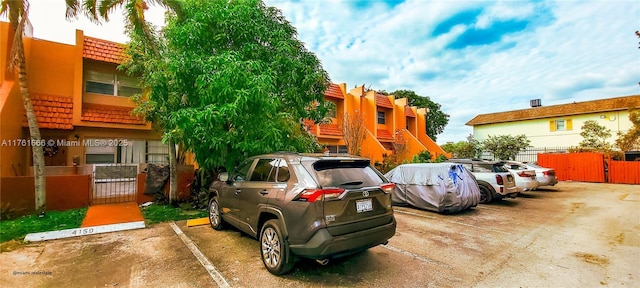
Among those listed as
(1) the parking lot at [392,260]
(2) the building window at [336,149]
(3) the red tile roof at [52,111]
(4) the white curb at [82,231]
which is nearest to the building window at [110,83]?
(3) the red tile roof at [52,111]

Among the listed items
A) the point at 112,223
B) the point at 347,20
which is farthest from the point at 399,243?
the point at 347,20

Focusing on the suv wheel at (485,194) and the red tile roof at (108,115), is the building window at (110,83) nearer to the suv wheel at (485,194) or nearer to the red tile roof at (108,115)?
the red tile roof at (108,115)

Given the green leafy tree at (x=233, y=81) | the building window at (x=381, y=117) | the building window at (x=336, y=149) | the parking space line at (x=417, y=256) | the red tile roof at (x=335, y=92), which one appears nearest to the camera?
the parking space line at (x=417, y=256)

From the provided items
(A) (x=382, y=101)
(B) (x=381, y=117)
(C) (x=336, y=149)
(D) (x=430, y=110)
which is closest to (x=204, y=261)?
(C) (x=336, y=149)

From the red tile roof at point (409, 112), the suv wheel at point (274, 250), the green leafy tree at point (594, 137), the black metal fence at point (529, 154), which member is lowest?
the suv wheel at point (274, 250)

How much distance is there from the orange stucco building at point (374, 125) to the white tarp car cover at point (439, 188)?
7.30 m

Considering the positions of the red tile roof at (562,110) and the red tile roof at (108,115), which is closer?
the red tile roof at (108,115)

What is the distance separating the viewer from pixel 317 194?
140 inches

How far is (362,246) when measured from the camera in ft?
12.2

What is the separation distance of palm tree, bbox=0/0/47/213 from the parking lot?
8.76 ft

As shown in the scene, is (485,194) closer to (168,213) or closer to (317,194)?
(317,194)

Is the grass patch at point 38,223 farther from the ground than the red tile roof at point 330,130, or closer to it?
closer to it

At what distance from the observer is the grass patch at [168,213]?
7.28m

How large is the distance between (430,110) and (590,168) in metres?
18.1
